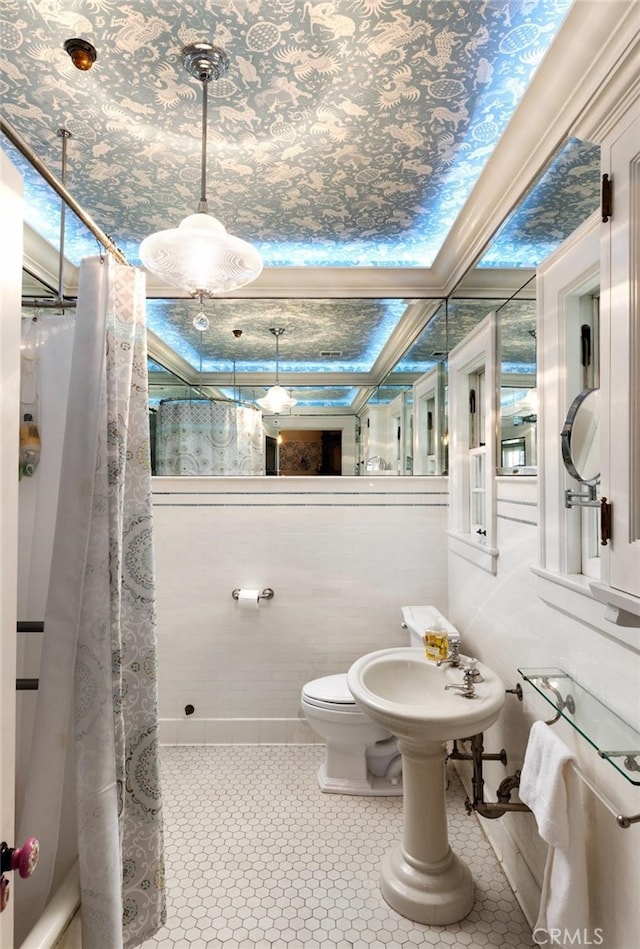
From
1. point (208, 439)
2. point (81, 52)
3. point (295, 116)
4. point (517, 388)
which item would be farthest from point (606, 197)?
point (208, 439)

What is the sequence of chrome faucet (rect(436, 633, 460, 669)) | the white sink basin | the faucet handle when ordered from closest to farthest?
1. the white sink basin
2. the faucet handle
3. chrome faucet (rect(436, 633, 460, 669))

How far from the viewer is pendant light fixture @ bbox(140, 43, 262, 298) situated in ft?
4.17

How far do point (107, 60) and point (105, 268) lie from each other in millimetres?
685

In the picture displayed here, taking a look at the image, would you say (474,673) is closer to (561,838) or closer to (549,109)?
(561,838)

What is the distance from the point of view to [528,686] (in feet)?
5.24

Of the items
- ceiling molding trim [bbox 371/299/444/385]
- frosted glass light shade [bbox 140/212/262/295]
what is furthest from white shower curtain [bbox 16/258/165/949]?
ceiling molding trim [bbox 371/299/444/385]

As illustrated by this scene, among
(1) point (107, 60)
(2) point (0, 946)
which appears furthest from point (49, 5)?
(2) point (0, 946)

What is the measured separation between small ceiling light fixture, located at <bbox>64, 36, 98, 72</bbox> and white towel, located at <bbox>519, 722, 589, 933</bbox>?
2.18 metres

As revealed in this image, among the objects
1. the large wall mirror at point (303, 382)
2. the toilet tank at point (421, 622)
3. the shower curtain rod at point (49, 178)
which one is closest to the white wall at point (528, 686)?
the toilet tank at point (421, 622)

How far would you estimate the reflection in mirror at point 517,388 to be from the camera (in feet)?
5.20

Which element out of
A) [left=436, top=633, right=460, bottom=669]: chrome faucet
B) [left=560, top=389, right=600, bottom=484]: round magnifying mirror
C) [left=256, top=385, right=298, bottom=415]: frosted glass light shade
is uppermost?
[left=256, top=385, right=298, bottom=415]: frosted glass light shade

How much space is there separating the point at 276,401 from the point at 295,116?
4.78ft

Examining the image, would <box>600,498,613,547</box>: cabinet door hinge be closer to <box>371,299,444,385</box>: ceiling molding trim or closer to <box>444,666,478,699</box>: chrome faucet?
<box>444,666,478,699</box>: chrome faucet

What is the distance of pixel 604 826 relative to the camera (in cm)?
114
